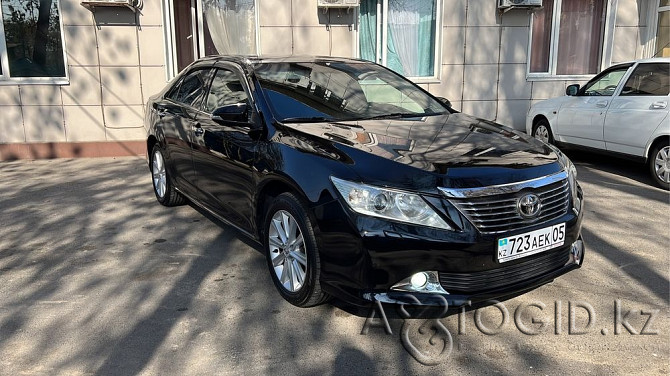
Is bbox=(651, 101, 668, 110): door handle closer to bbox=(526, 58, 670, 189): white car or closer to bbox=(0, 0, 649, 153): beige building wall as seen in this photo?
bbox=(526, 58, 670, 189): white car

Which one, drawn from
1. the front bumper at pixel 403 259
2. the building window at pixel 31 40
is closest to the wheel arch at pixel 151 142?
the front bumper at pixel 403 259

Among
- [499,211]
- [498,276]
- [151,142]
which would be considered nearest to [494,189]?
[499,211]

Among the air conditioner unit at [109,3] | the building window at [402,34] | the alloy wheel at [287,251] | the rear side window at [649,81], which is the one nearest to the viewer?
the alloy wheel at [287,251]

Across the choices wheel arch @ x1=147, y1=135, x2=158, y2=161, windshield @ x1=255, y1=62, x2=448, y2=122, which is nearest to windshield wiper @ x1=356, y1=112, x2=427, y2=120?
windshield @ x1=255, y1=62, x2=448, y2=122

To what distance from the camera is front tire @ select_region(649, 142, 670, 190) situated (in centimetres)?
645

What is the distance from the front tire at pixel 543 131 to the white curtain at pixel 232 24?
478cm

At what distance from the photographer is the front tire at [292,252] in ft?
10.6

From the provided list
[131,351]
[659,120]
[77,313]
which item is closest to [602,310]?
[131,351]

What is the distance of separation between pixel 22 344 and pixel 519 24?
8921 mm

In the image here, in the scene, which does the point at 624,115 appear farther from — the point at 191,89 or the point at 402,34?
the point at 191,89

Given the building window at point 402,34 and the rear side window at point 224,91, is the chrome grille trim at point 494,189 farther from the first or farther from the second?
the building window at point 402,34

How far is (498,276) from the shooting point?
3.02 m

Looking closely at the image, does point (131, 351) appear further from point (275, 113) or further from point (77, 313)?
point (275, 113)

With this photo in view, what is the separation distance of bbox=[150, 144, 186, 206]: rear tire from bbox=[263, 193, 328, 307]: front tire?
232cm
